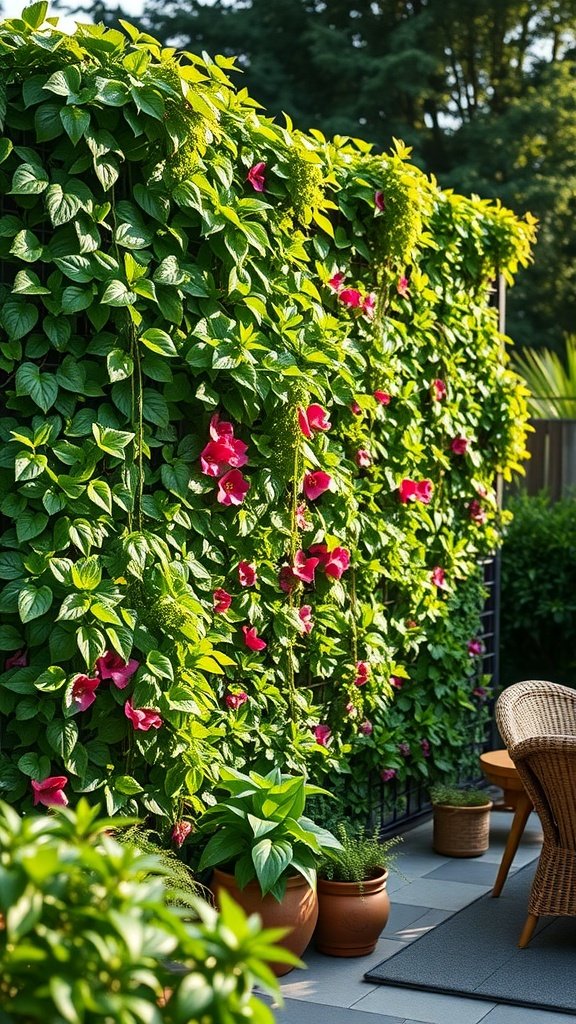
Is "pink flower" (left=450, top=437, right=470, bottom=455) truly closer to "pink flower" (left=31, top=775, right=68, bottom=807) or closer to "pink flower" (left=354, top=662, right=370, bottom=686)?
"pink flower" (left=354, top=662, right=370, bottom=686)

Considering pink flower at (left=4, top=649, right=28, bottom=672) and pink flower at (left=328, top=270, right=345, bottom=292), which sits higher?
pink flower at (left=328, top=270, right=345, bottom=292)

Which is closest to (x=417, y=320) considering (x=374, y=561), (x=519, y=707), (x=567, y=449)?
(x=374, y=561)

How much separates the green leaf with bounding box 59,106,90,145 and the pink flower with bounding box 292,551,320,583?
1.51m

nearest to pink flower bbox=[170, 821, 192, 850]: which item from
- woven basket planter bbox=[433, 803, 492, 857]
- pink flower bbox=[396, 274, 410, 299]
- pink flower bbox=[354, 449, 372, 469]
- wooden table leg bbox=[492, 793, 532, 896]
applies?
wooden table leg bbox=[492, 793, 532, 896]

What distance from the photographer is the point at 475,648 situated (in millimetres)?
5434

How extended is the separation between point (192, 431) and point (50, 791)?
3.59 feet

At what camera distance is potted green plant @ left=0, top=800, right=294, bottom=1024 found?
5.05 ft

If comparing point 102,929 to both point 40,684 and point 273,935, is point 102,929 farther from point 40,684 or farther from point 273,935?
point 40,684

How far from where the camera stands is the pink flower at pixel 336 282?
4.18m

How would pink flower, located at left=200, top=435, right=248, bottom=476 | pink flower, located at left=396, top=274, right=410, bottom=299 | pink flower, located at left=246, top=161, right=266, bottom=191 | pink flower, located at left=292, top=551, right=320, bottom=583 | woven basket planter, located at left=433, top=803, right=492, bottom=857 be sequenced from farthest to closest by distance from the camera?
woven basket planter, located at left=433, top=803, right=492, bottom=857, pink flower, located at left=396, top=274, right=410, bottom=299, pink flower, located at left=292, top=551, right=320, bottom=583, pink flower, located at left=246, top=161, right=266, bottom=191, pink flower, located at left=200, top=435, right=248, bottom=476

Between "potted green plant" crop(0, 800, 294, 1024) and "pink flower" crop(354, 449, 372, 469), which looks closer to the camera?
"potted green plant" crop(0, 800, 294, 1024)

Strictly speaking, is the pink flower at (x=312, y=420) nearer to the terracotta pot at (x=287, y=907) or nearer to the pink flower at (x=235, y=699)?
the pink flower at (x=235, y=699)

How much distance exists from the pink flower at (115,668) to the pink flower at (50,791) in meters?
0.28

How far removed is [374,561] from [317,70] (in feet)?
34.7
